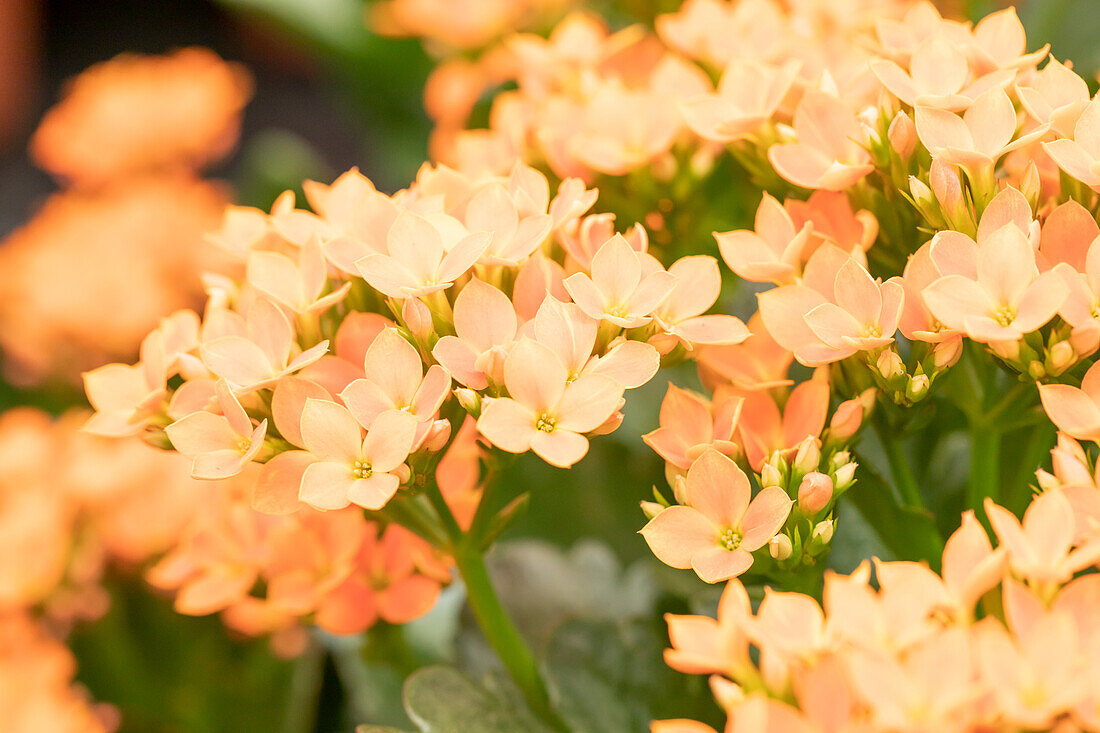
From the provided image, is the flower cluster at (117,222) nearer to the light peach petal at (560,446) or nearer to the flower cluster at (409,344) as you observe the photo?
the flower cluster at (409,344)

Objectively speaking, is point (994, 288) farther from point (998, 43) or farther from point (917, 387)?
point (998, 43)

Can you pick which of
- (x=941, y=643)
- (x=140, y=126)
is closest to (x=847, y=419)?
(x=941, y=643)

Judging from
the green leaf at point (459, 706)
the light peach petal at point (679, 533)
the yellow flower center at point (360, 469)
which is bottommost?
the green leaf at point (459, 706)

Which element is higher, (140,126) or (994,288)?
(994,288)

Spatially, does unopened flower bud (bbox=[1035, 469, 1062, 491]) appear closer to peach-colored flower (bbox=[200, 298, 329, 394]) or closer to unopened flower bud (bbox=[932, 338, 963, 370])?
unopened flower bud (bbox=[932, 338, 963, 370])

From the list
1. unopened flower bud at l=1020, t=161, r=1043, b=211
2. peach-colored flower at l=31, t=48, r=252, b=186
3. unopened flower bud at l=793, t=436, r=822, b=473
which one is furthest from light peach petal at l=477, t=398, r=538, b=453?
peach-colored flower at l=31, t=48, r=252, b=186

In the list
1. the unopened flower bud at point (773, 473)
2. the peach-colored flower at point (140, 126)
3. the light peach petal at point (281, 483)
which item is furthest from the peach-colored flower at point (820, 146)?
the peach-colored flower at point (140, 126)

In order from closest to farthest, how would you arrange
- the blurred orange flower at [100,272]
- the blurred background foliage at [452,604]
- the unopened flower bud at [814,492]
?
the unopened flower bud at [814,492], the blurred background foliage at [452,604], the blurred orange flower at [100,272]
